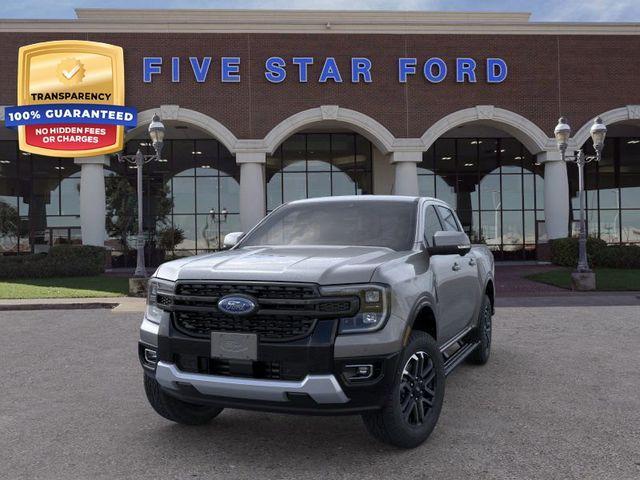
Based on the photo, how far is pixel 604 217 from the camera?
3234cm

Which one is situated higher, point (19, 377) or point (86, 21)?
point (86, 21)

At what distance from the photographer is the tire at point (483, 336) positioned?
629 cm

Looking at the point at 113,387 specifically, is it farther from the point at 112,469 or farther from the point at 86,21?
the point at 86,21

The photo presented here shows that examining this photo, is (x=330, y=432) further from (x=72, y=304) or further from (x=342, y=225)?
(x=72, y=304)

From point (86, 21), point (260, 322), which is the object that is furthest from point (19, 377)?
point (86, 21)

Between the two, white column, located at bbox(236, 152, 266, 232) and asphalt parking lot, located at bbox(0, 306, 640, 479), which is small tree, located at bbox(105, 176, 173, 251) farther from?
→ asphalt parking lot, located at bbox(0, 306, 640, 479)

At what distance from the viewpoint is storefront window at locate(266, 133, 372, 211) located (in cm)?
2958

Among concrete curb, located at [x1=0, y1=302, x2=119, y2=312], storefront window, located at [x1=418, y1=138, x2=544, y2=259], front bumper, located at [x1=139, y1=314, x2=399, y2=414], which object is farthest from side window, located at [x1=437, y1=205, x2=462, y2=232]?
storefront window, located at [x1=418, y1=138, x2=544, y2=259]

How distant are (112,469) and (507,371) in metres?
4.47

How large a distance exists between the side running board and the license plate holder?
1724mm

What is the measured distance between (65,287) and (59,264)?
382cm

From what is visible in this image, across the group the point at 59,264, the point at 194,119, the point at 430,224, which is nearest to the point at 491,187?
the point at 194,119

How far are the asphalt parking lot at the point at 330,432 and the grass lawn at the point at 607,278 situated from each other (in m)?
9.77

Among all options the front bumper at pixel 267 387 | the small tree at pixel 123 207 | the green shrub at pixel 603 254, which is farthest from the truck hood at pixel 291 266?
the small tree at pixel 123 207
